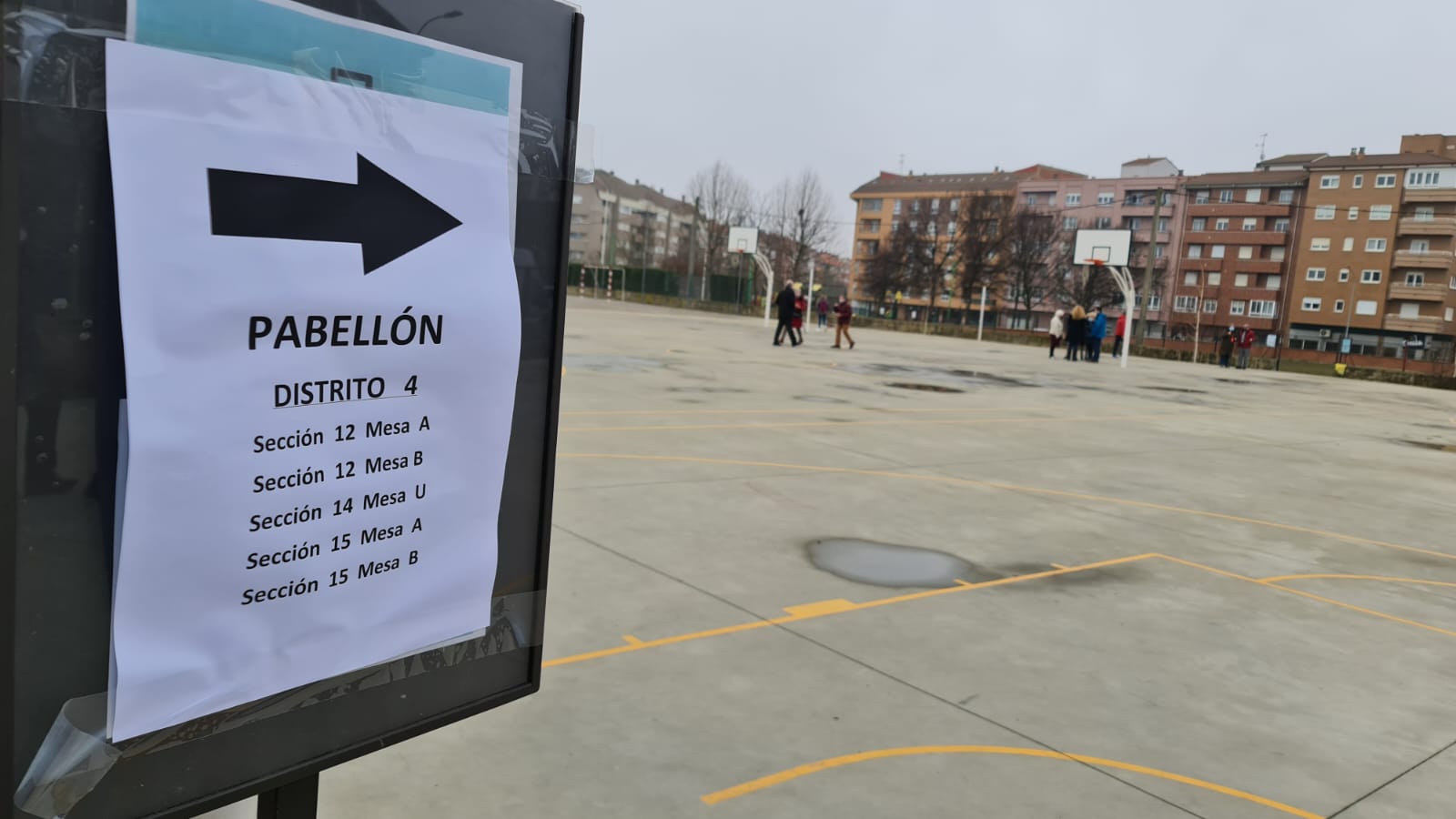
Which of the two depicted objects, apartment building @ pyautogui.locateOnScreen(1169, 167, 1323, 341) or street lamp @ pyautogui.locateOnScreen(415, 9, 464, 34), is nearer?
street lamp @ pyautogui.locateOnScreen(415, 9, 464, 34)

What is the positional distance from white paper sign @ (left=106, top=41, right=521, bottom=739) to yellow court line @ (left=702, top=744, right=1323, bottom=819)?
1.95m

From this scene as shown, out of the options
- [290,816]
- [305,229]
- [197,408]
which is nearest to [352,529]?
[197,408]

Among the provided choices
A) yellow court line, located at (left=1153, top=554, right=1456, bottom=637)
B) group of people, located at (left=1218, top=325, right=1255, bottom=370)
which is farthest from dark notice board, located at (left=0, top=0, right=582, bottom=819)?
group of people, located at (left=1218, top=325, right=1255, bottom=370)

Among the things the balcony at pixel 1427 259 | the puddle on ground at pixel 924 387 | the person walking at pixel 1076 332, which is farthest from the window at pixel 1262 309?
the puddle on ground at pixel 924 387

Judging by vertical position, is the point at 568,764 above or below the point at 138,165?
below

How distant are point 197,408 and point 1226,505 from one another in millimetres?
9406

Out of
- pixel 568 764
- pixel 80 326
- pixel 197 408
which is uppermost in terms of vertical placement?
pixel 80 326

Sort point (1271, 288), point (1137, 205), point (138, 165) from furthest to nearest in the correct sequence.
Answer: point (1137, 205), point (1271, 288), point (138, 165)

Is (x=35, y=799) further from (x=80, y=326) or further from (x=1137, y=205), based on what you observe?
(x=1137, y=205)

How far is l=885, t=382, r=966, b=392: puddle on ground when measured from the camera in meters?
18.2

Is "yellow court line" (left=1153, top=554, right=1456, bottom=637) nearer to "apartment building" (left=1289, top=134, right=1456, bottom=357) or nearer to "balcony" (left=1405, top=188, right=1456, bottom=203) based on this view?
"apartment building" (left=1289, top=134, right=1456, bottom=357)

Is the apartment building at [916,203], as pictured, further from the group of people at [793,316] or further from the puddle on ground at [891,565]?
the puddle on ground at [891,565]

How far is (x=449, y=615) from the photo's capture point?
1789 millimetres

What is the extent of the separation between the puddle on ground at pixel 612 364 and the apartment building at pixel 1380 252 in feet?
306
